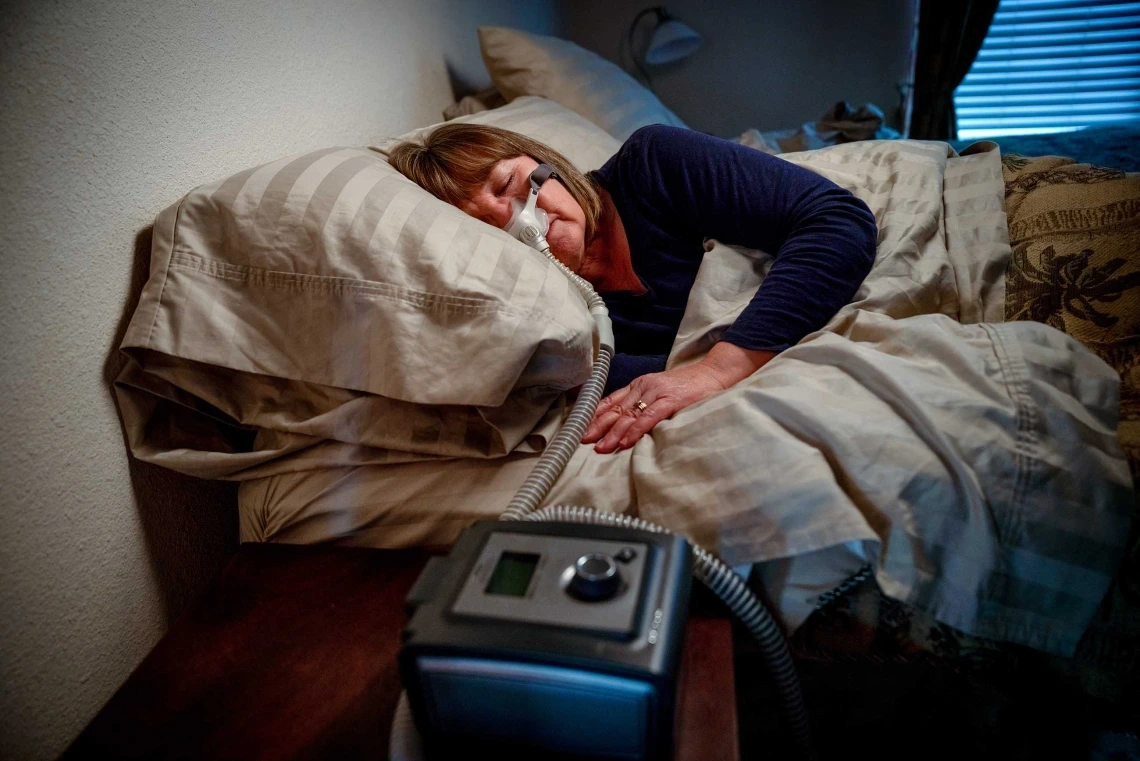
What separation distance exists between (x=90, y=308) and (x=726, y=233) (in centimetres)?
82

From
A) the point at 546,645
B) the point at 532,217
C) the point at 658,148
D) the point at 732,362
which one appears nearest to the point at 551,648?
the point at 546,645

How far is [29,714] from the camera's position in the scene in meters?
0.60

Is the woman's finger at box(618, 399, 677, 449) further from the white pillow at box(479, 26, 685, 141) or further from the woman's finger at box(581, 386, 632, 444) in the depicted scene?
the white pillow at box(479, 26, 685, 141)

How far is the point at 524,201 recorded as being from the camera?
1052mm

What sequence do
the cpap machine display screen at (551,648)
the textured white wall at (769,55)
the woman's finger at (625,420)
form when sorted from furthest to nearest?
the textured white wall at (769,55) < the woman's finger at (625,420) < the cpap machine display screen at (551,648)

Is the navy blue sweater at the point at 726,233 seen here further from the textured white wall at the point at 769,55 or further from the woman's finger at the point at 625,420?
the textured white wall at the point at 769,55

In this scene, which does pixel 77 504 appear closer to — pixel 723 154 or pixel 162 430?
pixel 162 430

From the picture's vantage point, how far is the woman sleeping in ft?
2.93

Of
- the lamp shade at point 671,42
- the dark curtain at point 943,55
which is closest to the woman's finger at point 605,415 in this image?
the lamp shade at point 671,42

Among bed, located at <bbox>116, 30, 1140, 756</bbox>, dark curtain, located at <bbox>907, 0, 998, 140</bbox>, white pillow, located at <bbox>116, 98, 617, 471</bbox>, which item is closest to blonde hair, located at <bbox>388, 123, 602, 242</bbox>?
bed, located at <bbox>116, 30, 1140, 756</bbox>

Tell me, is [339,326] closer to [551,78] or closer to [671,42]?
[551,78]

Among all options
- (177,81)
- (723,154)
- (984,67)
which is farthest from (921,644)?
(984,67)

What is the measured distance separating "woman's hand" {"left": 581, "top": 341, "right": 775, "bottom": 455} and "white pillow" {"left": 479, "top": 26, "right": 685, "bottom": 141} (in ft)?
3.02

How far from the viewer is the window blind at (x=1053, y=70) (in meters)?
2.39
